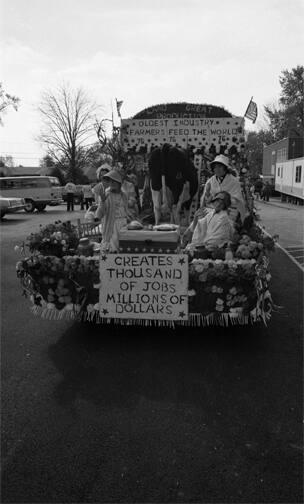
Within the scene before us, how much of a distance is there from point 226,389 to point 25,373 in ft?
5.64

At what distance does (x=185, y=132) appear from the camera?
698cm

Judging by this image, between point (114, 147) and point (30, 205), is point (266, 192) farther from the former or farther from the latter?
point (114, 147)

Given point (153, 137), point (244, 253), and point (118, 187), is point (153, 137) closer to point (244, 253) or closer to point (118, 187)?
point (118, 187)

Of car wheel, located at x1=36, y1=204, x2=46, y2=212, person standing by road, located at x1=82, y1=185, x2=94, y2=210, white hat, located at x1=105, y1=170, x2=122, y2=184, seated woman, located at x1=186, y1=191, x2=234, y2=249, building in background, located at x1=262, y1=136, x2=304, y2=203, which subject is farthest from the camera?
building in background, located at x1=262, y1=136, x2=304, y2=203

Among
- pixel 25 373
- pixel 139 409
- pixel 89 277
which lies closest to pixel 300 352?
pixel 139 409

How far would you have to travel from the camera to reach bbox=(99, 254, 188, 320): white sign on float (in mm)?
4027

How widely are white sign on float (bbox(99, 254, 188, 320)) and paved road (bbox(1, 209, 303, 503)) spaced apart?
390 millimetres

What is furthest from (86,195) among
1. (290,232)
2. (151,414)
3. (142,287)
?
(151,414)

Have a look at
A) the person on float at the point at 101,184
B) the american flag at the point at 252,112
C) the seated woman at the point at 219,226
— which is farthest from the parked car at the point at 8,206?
the seated woman at the point at 219,226

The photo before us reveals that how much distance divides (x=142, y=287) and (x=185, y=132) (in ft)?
12.3

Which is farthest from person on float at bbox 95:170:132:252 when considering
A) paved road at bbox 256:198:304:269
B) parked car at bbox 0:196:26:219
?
parked car at bbox 0:196:26:219

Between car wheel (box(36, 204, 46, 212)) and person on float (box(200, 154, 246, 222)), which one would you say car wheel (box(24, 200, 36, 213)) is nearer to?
car wheel (box(36, 204, 46, 212))

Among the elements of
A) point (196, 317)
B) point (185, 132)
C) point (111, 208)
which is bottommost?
point (196, 317)

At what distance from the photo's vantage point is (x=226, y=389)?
3.36 meters
